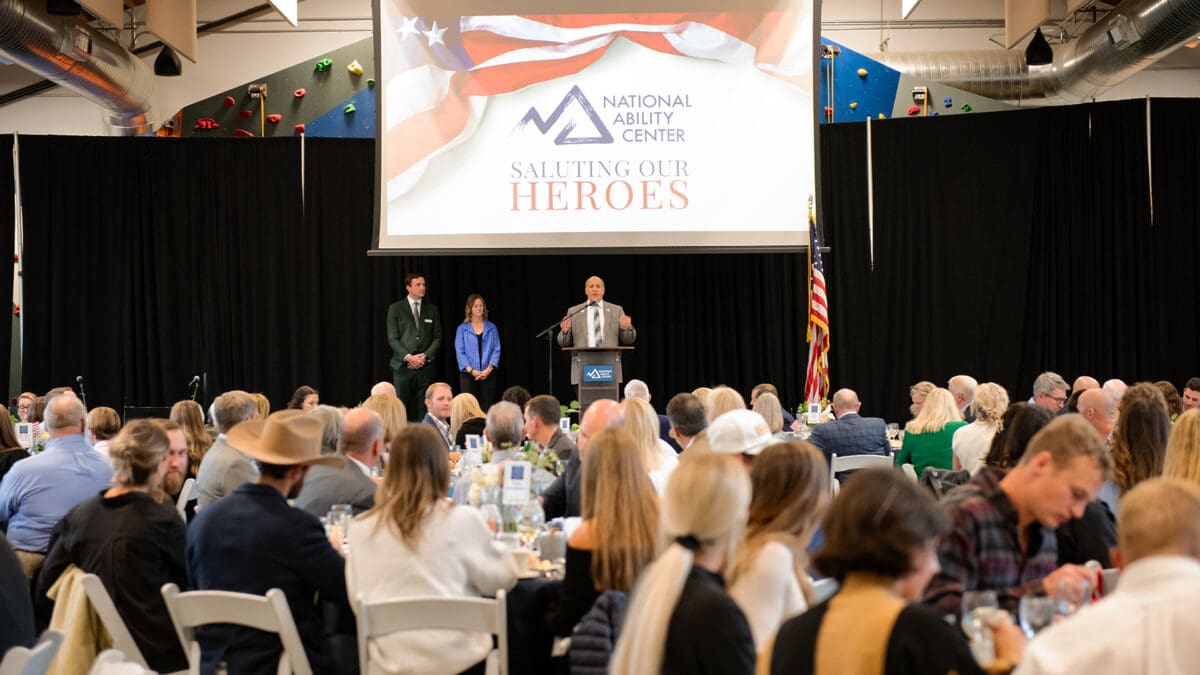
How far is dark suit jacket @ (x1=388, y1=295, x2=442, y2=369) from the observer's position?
12297mm

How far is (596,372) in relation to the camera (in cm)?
1070

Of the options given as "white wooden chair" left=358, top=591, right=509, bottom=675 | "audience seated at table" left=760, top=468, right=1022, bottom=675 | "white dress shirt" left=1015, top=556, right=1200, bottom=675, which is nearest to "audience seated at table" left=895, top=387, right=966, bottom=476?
"white wooden chair" left=358, top=591, right=509, bottom=675

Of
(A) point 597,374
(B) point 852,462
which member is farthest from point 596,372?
(B) point 852,462

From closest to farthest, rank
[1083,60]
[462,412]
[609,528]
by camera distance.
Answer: [609,528] → [462,412] → [1083,60]

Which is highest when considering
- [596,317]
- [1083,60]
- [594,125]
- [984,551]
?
[1083,60]

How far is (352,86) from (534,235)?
334 cm

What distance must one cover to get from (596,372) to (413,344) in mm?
2449

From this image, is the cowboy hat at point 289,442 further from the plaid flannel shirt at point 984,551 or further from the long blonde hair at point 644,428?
the plaid flannel shirt at point 984,551

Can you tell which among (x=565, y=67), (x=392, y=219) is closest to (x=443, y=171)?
(x=392, y=219)

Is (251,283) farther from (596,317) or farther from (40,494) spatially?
(40,494)

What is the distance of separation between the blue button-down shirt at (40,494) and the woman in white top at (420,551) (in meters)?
2.17

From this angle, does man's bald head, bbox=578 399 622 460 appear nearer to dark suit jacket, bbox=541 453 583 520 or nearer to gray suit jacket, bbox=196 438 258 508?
dark suit jacket, bbox=541 453 583 520

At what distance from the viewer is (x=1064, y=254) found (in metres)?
12.3

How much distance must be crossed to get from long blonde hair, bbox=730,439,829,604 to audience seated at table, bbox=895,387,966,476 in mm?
4392
